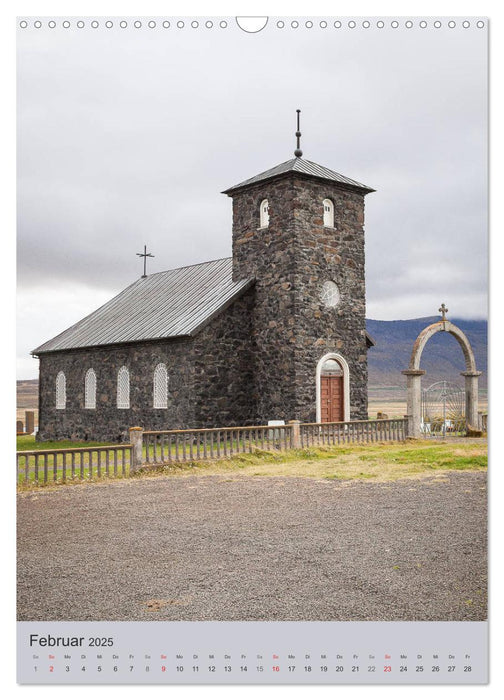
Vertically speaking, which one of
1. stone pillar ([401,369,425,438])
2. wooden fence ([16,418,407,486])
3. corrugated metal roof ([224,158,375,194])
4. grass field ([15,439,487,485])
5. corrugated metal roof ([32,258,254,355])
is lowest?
grass field ([15,439,487,485])

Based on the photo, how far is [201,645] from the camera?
13.4ft

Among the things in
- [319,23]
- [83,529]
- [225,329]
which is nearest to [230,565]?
[83,529]

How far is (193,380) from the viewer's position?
19.2 meters

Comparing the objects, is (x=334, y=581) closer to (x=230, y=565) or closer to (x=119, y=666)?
(x=230, y=565)

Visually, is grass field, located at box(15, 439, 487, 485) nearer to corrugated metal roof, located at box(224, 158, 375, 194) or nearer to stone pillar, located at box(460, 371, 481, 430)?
stone pillar, located at box(460, 371, 481, 430)

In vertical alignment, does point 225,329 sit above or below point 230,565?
above

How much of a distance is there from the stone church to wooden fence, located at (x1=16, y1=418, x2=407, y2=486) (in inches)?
88.5

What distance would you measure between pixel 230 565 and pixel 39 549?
2.00 meters

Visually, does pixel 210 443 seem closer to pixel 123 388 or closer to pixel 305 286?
pixel 305 286

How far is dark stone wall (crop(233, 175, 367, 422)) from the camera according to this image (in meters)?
19.0

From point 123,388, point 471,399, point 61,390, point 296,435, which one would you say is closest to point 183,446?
point 296,435

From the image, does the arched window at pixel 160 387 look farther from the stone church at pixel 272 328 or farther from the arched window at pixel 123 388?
the arched window at pixel 123 388

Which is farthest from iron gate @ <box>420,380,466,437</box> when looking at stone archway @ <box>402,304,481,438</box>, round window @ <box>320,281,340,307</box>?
round window @ <box>320,281,340,307</box>

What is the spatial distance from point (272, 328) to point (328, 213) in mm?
3520
